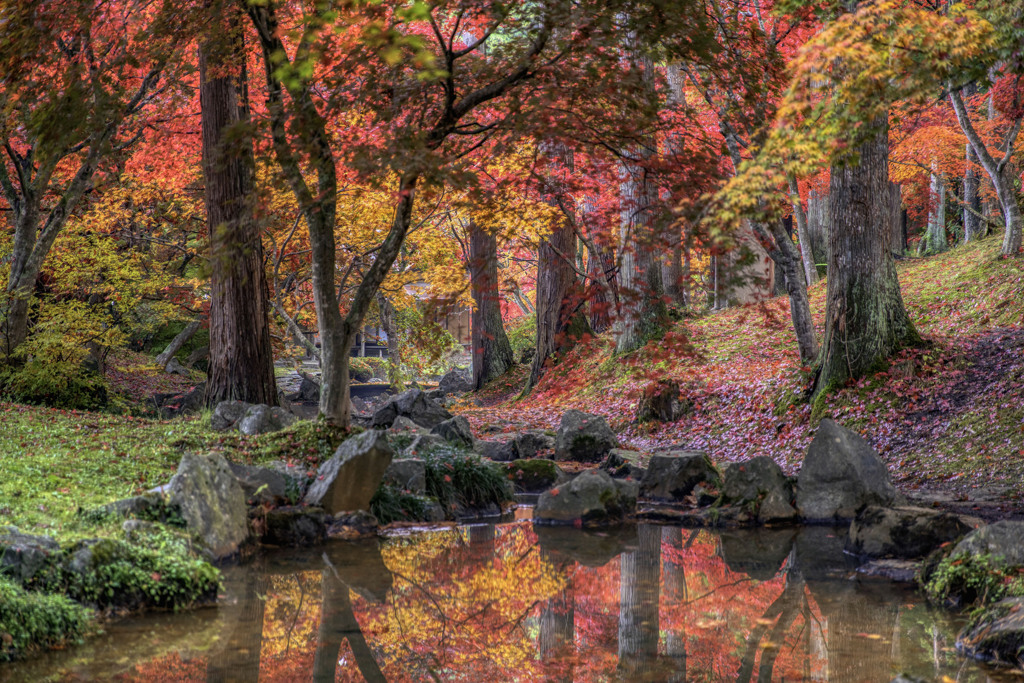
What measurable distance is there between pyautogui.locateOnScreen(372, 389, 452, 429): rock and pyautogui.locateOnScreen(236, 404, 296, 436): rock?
3647mm

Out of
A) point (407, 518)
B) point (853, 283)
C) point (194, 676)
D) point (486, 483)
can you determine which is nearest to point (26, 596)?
point (194, 676)

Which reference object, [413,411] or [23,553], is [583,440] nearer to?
[413,411]

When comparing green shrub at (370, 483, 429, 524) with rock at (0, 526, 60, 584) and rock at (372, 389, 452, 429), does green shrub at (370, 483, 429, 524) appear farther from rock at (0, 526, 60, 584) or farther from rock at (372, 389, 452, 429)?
rock at (372, 389, 452, 429)

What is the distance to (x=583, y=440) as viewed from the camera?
12.7 meters

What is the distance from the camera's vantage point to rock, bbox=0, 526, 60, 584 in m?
4.89

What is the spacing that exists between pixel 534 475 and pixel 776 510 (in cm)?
356

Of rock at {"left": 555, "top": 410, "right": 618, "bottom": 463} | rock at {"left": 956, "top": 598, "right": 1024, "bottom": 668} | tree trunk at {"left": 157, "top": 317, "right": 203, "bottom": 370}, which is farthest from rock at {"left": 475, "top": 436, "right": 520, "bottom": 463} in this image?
tree trunk at {"left": 157, "top": 317, "right": 203, "bottom": 370}

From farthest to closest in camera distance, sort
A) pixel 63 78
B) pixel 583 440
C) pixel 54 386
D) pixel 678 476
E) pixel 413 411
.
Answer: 1. pixel 413 411
2. pixel 54 386
3. pixel 583 440
4. pixel 678 476
5. pixel 63 78

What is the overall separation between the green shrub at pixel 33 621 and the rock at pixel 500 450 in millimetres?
8018

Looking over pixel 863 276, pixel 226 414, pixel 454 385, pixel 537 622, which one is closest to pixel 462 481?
pixel 537 622

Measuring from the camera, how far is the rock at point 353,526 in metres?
8.12

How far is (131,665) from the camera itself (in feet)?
15.1

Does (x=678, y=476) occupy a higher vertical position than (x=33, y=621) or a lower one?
lower

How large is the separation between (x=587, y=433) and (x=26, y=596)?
8944mm
